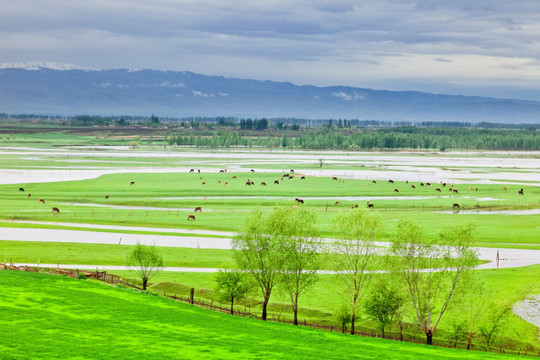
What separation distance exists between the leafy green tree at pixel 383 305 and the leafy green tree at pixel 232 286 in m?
9.23

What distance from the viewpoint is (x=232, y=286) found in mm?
47281

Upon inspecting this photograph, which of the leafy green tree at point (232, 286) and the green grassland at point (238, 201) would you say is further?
the green grassland at point (238, 201)

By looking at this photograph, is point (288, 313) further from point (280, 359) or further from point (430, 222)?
point (430, 222)

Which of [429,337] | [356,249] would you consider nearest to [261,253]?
[356,249]

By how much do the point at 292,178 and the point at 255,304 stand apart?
88855mm

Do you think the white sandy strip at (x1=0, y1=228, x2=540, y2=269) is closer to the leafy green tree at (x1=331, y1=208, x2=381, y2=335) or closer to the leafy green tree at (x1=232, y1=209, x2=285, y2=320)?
the leafy green tree at (x1=232, y1=209, x2=285, y2=320)

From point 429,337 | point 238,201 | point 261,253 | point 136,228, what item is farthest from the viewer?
point 238,201

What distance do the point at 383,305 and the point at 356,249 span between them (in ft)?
19.2

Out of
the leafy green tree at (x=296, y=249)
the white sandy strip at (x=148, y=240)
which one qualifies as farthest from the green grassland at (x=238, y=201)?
the leafy green tree at (x=296, y=249)

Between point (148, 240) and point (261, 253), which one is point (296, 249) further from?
point (148, 240)

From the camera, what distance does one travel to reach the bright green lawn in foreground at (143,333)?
33250 mm

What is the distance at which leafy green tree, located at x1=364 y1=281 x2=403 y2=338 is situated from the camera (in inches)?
1690

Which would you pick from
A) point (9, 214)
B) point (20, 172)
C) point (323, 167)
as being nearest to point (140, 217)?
point (9, 214)

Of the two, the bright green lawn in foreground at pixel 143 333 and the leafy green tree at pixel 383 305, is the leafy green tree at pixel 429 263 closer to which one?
the leafy green tree at pixel 383 305
